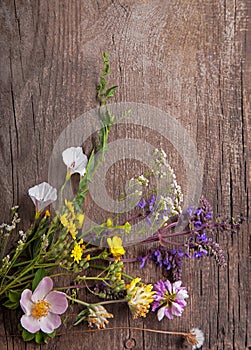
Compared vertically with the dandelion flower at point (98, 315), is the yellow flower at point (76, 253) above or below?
above

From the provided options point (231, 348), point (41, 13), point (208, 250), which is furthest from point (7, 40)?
point (231, 348)

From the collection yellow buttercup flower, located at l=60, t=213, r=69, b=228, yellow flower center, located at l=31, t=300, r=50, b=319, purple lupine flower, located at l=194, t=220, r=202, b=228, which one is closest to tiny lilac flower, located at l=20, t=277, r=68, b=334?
yellow flower center, located at l=31, t=300, r=50, b=319

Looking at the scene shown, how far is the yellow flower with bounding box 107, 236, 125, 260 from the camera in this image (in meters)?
1.47

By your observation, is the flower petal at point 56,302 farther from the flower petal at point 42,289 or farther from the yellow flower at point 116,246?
the yellow flower at point 116,246

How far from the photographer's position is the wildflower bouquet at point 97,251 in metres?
1.46

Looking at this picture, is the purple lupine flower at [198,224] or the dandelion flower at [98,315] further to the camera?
the purple lupine flower at [198,224]

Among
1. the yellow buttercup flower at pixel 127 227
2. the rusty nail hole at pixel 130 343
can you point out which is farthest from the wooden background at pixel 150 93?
the yellow buttercup flower at pixel 127 227

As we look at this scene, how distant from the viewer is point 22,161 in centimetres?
154

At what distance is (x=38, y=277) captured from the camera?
1.46 metres

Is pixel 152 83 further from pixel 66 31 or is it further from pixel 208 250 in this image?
pixel 208 250

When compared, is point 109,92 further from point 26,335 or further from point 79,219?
point 26,335

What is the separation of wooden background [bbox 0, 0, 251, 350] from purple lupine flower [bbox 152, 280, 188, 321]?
0.20 ft

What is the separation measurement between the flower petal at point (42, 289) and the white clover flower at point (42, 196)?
0.19m

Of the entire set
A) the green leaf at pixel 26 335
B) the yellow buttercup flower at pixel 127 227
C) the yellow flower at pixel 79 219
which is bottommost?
the green leaf at pixel 26 335
